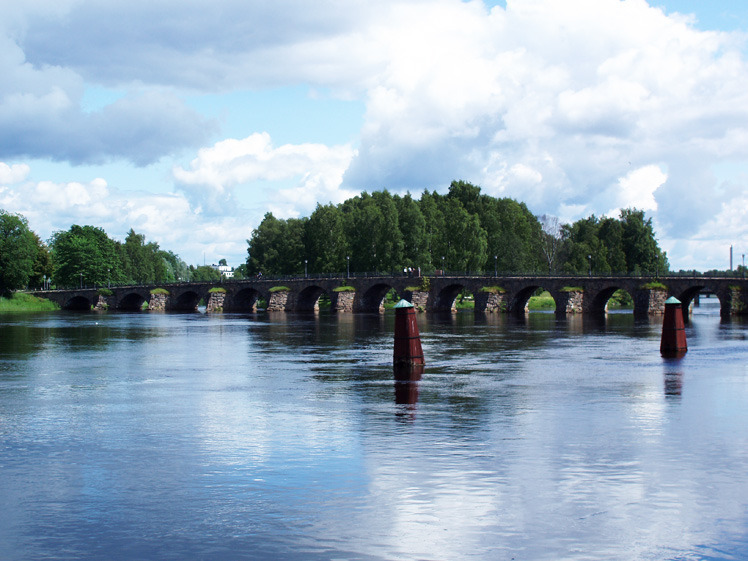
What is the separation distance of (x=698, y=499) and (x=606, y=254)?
483ft

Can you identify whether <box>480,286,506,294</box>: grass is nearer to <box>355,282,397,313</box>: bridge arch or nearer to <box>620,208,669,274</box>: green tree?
<box>355,282,397,313</box>: bridge arch

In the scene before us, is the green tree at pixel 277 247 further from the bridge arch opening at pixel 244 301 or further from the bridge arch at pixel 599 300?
the bridge arch at pixel 599 300

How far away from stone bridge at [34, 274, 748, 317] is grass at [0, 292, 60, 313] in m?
3.19

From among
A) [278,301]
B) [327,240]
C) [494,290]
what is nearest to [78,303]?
[278,301]

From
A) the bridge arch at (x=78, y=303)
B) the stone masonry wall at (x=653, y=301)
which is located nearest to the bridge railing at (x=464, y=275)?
the bridge arch at (x=78, y=303)

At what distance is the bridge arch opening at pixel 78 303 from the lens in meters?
153

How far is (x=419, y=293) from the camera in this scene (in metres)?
124

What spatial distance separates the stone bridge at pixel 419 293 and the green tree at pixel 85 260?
19.3 ft

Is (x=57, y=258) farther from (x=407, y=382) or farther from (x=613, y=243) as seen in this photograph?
(x=407, y=382)

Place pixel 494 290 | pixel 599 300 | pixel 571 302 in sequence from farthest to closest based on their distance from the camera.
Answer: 1. pixel 494 290
2. pixel 599 300
3. pixel 571 302

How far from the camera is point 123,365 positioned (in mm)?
41875

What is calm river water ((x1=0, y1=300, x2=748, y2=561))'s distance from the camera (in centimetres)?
1295

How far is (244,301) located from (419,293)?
39332 millimetres

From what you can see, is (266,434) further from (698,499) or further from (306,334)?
(306,334)
